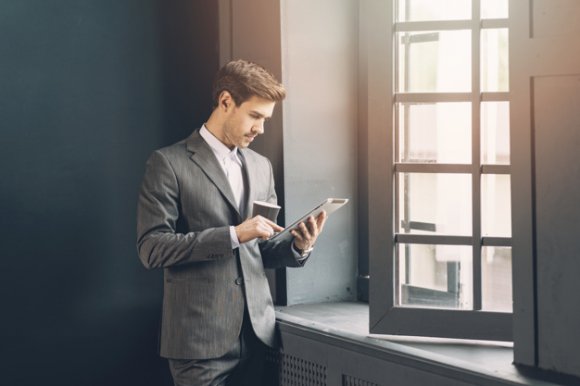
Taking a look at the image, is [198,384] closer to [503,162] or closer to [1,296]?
[1,296]

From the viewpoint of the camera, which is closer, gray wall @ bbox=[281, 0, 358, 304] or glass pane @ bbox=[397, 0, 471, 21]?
glass pane @ bbox=[397, 0, 471, 21]

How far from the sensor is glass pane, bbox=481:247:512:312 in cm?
301

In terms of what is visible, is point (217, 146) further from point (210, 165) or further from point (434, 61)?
point (434, 61)

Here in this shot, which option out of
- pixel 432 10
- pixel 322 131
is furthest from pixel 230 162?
pixel 432 10

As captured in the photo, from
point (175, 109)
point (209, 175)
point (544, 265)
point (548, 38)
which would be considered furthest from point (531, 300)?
point (175, 109)

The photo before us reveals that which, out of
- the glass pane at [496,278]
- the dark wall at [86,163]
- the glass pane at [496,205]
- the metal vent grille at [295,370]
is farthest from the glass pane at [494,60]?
the dark wall at [86,163]

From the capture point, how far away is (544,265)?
268 centimetres

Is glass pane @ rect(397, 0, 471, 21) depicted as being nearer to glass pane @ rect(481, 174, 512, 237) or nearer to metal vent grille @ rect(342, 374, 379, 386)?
glass pane @ rect(481, 174, 512, 237)

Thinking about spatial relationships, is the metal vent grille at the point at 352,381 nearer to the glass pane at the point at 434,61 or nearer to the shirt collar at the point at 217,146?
the shirt collar at the point at 217,146

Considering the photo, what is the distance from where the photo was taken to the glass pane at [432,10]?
3072mm

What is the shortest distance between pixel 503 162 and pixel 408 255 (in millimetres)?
484

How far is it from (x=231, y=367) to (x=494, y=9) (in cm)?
155

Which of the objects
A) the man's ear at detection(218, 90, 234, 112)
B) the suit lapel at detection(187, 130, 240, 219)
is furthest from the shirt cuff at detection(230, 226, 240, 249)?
the man's ear at detection(218, 90, 234, 112)

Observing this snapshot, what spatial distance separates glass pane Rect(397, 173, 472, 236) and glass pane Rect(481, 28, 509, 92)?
33cm
